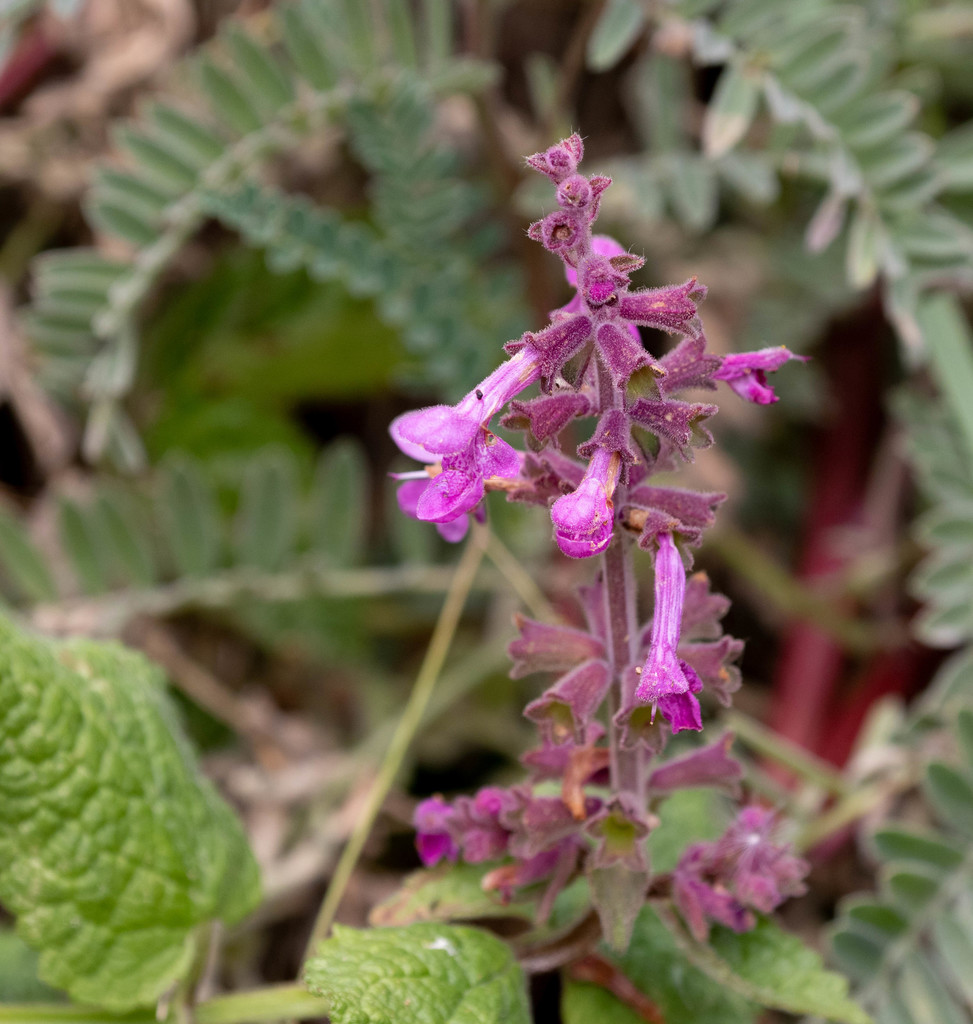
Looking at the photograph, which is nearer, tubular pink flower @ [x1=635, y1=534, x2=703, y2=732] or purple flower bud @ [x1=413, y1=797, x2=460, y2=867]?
tubular pink flower @ [x1=635, y1=534, x2=703, y2=732]

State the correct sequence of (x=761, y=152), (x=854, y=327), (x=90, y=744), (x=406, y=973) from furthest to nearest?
(x=854, y=327), (x=761, y=152), (x=90, y=744), (x=406, y=973)

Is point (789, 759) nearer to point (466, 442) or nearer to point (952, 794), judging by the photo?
point (952, 794)

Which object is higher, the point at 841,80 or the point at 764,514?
the point at 841,80

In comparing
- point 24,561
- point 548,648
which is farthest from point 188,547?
point 548,648

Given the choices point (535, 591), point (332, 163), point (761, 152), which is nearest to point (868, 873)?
point (535, 591)

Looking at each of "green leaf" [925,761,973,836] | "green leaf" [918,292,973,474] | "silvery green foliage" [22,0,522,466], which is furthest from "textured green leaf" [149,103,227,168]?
"green leaf" [925,761,973,836]

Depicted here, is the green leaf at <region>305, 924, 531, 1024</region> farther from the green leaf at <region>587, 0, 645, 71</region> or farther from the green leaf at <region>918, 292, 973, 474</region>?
the green leaf at <region>587, 0, 645, 71</region>

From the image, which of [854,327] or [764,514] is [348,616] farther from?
[854,327]
